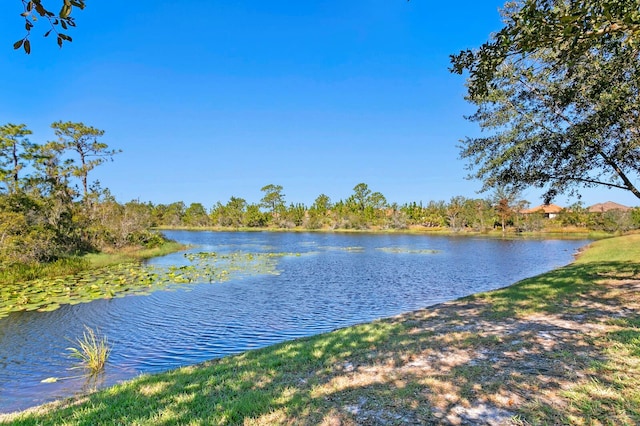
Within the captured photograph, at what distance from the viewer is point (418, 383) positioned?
4883mm

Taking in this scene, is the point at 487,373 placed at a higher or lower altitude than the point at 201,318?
higher

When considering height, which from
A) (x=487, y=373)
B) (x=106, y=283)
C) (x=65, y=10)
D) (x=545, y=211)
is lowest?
(x=106, y=283)

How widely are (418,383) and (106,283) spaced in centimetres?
1948

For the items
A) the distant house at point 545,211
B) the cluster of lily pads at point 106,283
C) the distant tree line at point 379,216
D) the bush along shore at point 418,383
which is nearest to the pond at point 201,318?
the cluster of lily pads at point 106,283

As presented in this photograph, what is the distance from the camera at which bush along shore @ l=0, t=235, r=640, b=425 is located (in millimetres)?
4012

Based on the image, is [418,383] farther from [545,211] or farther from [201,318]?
[545,211]

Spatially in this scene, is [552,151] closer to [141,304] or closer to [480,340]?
[480,340]

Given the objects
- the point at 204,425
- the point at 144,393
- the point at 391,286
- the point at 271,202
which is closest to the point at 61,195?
the point at 391,286

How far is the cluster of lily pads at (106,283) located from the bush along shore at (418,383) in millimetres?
11668

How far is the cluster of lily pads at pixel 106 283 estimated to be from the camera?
15.2 meters

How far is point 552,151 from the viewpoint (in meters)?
11.4

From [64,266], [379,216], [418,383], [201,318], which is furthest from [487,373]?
[379,216]

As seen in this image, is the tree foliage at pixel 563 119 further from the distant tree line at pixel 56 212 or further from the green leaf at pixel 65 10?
the distant tree line at pixel 56 212

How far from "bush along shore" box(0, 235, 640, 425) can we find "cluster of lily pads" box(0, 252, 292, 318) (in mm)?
11668
